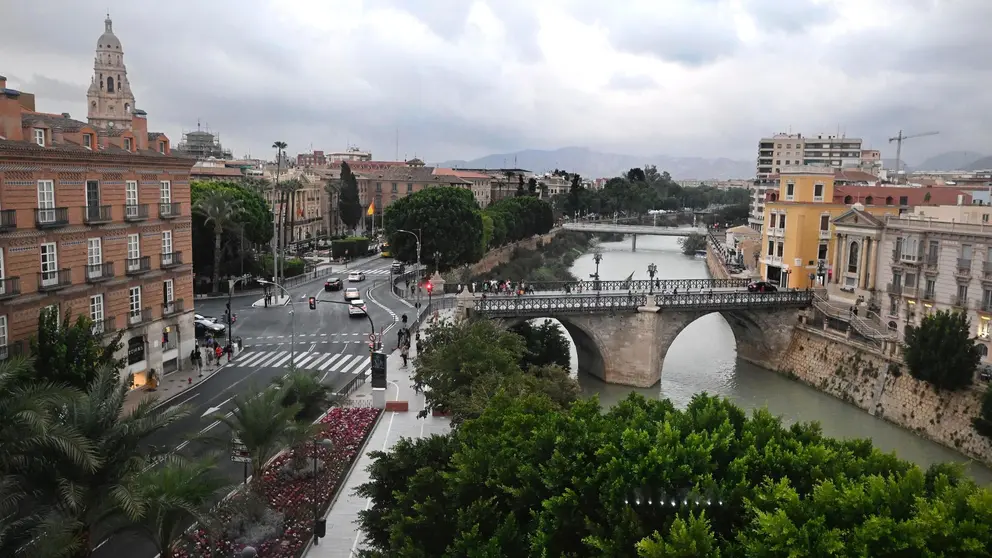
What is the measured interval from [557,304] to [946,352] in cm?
1985

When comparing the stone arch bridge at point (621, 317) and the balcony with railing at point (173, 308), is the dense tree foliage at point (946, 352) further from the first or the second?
the balcony with railing at point (173, 308)

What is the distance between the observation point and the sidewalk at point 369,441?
68.0 feet

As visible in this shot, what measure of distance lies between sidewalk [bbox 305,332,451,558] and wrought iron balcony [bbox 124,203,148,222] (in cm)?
1305

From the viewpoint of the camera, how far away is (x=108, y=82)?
4592 inches

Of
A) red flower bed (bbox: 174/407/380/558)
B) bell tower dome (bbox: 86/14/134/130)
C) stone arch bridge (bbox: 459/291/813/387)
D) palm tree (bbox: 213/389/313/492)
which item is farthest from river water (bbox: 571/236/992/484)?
bell tower dome (bbox: 86/14/134/130)

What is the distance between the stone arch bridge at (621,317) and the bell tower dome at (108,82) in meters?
94.4

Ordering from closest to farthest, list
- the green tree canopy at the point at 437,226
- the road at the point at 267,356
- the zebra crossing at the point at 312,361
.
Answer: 1. the road at the point at 267,356
2. the zebra crossing at the point at 312,361
3. the green tree canopy at the point at 437,226

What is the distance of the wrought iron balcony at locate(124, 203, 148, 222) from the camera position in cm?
3419

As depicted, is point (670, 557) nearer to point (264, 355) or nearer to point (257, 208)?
point (264, 355)

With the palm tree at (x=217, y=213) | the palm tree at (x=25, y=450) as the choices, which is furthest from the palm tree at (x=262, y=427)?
the palm tree at (x=217, y=213)

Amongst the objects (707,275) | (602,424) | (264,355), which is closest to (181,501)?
(602,424)

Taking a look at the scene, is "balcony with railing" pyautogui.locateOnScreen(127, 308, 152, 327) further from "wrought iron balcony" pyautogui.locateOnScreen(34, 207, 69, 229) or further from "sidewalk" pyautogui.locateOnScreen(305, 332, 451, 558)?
"sidewalk" pyautogui.locateOnScreen(305, 332, 451, 558)

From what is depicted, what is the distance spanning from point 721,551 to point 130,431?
1365 centimetres

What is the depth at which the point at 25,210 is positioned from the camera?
94.7ft
